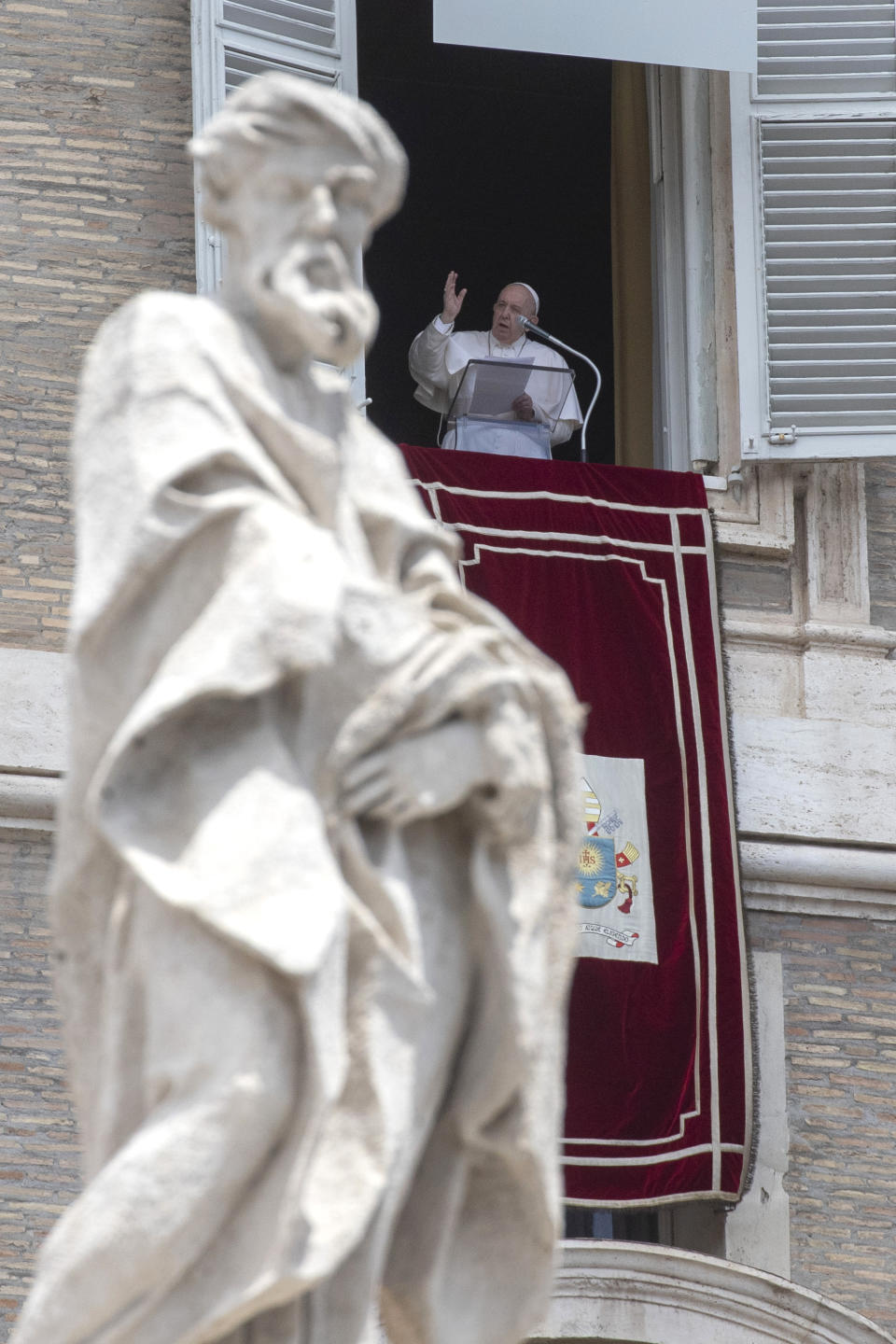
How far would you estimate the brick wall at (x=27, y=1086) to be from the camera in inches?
345

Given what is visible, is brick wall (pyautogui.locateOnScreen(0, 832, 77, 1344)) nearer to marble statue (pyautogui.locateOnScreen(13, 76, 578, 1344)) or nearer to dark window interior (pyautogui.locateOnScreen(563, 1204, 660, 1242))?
dark window interior (pyautogui.locateOnScreen(563, 1204, 660, 1242))

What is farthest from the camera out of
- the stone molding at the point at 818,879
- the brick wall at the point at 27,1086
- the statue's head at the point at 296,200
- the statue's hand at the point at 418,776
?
the stone molding at the point at 818,879

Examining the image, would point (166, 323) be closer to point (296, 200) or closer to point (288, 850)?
point (296, 200)

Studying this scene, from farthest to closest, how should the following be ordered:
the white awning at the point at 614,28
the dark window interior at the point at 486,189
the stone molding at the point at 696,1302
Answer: the dark window interior at the point at 486,189, the white awning at the point at 614,28, the stone molding at the point at 696,1302

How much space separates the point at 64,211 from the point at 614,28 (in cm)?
193

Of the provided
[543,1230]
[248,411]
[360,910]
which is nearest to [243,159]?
[248,411]

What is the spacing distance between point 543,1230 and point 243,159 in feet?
4.81

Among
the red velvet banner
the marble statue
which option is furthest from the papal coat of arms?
the marble statue

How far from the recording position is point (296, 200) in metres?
4.06

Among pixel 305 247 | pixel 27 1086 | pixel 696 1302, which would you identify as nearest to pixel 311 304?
pixel 305 247

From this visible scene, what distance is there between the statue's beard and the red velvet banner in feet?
18.3

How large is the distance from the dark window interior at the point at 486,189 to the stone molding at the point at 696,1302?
553 cm

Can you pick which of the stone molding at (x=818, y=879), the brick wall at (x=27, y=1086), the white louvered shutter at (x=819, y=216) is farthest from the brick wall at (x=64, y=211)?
the stone molding at (x=818, y=879)

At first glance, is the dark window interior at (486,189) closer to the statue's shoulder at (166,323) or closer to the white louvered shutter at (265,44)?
the white louvered shutter at (265,44)
